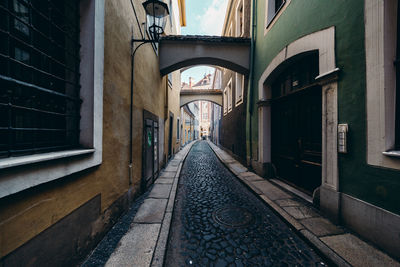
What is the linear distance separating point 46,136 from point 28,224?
3.13 feet

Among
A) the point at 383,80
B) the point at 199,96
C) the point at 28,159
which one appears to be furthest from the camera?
the point at 199,96

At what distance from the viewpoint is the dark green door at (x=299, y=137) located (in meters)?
3.69

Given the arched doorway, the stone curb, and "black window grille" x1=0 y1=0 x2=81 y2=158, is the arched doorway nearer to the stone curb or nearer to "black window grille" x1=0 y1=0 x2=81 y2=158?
the stone curb

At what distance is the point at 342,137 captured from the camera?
2.71m

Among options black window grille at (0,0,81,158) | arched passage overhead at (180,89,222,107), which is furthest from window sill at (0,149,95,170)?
arched passage overhead at (180,89,222,107)

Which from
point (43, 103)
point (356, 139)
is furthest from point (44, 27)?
point (356, 139)

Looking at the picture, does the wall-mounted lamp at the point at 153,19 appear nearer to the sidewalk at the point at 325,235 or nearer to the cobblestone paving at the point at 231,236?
the cobblestone paving at the point at 231,236

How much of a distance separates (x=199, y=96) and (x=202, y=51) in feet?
28.4

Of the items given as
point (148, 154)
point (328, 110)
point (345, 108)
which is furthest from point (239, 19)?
point (148, 154)

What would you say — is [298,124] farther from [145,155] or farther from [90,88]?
[90,88]

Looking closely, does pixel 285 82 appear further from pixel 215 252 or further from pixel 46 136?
pixel 46 136

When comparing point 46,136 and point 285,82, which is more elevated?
point 285,82

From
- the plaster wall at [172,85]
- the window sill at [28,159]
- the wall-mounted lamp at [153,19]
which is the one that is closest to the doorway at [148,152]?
the wall-mounted lamp at [153,19]

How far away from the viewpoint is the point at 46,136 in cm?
183
